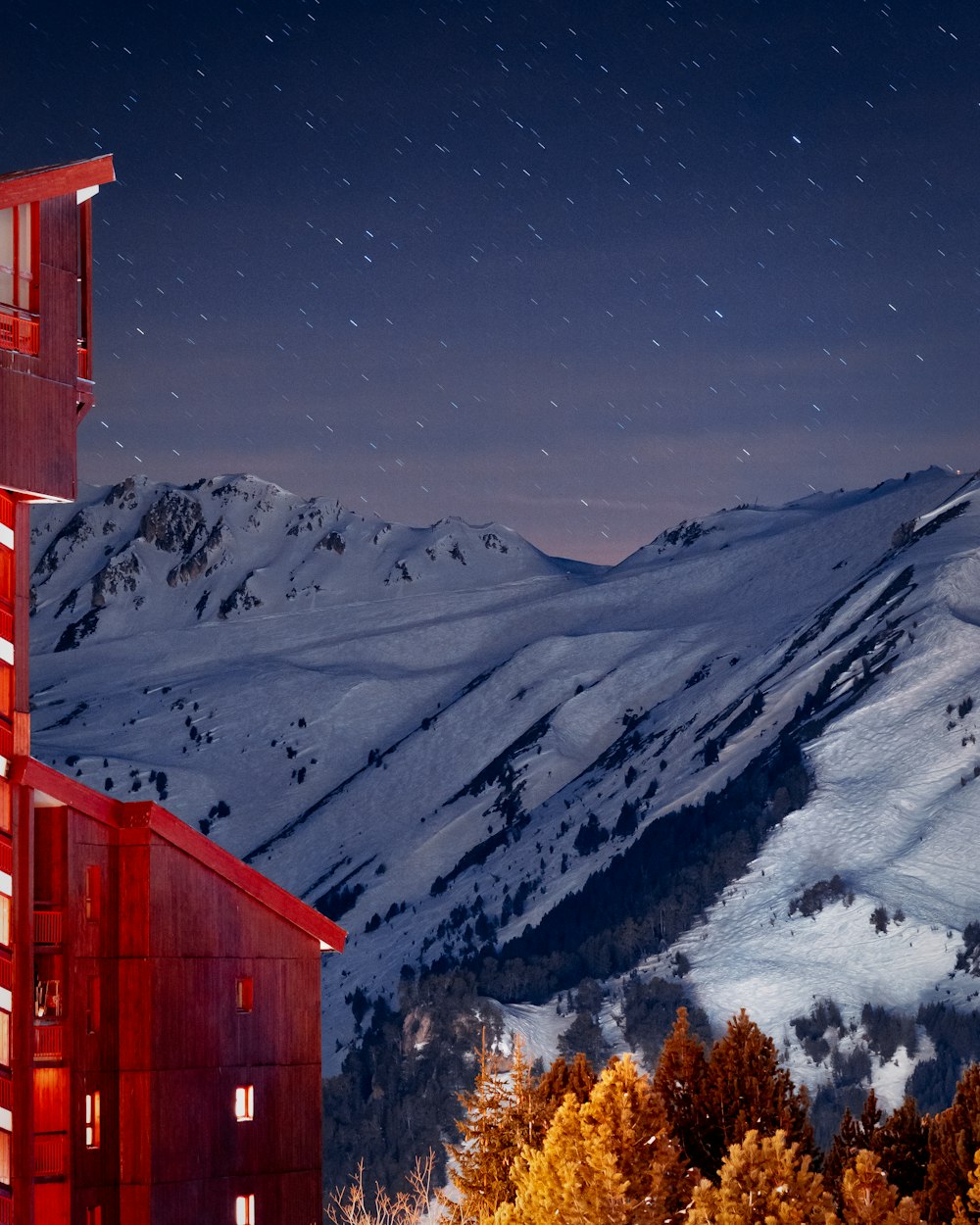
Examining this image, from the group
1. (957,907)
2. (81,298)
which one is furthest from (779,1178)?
(957,907)

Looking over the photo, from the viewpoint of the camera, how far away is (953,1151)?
38.7m

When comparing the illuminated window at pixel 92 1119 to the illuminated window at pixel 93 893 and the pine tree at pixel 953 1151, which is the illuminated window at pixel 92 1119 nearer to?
the illuminated window at pixel 93 893

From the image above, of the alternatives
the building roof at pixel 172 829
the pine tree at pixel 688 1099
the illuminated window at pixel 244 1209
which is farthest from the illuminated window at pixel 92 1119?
the pine tree at pixel 688 1099

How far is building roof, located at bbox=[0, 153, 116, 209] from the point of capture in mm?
33750

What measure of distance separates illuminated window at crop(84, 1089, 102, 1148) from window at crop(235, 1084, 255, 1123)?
10.5 ft

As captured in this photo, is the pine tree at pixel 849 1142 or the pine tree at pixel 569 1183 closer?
the pine tree at pixel 569 1183

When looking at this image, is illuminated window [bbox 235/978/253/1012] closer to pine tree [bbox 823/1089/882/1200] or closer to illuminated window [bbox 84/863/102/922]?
illuminated window [bbox 84/863/102/922]

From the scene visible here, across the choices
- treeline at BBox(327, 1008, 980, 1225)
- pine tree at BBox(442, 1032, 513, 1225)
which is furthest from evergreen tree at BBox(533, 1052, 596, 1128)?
pine tree at BBox(442, 1032, 513, 1225)

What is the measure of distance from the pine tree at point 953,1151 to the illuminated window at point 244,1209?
13.1 meters

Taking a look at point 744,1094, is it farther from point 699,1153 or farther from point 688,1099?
point 699,1153

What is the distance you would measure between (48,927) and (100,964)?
1506 millimetres

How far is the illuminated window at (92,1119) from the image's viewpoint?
34.9 m

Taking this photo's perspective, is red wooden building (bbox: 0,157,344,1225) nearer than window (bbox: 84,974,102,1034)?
Yes

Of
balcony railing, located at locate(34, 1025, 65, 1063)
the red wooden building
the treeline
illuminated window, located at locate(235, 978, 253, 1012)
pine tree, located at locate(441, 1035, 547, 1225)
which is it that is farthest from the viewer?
pine tree, located at locate(441, 1035, 547, 1225)
